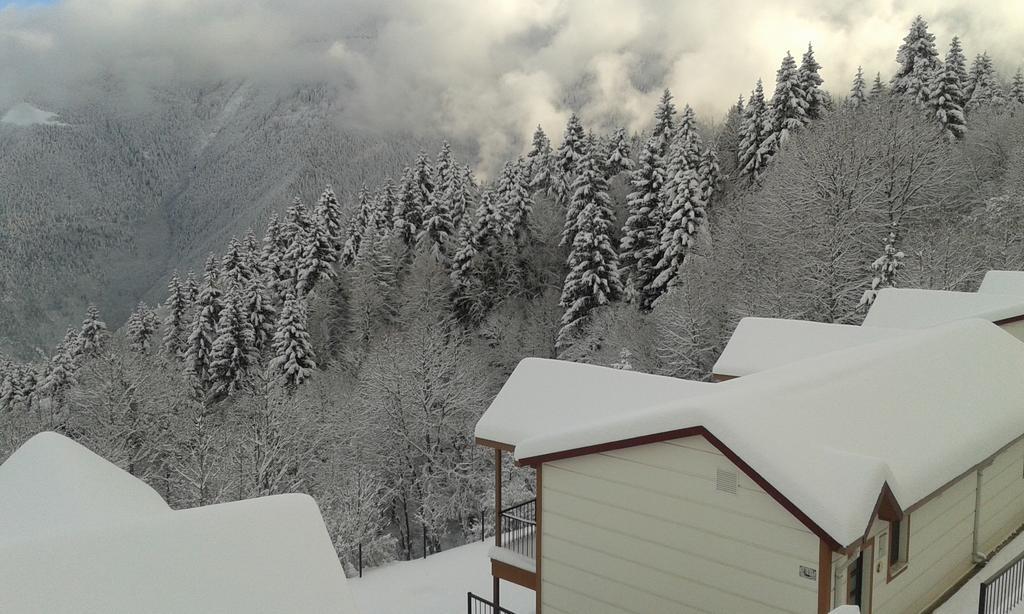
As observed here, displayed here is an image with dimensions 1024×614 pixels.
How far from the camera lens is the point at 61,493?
30.0 ft

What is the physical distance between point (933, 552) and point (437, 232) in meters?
48.7

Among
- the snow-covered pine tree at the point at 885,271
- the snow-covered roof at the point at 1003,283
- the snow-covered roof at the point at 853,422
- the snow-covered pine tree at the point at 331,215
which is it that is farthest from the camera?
Answer: the snow-covered pine tree at the point at 331,215

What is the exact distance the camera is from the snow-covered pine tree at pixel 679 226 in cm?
4141

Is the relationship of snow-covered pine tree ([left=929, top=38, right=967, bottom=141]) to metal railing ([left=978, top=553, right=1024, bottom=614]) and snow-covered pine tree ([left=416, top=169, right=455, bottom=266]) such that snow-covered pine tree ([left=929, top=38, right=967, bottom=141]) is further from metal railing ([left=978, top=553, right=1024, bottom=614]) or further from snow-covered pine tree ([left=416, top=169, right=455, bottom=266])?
metal railing ([left=978, top=553, right=1024, bottom=614])

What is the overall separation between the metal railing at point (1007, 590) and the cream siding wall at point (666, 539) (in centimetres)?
290

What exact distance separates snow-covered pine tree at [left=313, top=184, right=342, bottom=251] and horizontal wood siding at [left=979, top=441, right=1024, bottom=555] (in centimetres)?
5303

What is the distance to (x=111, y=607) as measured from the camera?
4.74 m

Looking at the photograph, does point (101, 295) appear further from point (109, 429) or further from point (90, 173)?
point (109, 429)

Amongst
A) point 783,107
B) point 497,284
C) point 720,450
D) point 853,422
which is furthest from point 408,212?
point 720,450

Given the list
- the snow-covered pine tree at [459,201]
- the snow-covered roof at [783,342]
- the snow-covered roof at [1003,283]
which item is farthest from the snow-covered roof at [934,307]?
the snow-covered pine tree at [459,201]

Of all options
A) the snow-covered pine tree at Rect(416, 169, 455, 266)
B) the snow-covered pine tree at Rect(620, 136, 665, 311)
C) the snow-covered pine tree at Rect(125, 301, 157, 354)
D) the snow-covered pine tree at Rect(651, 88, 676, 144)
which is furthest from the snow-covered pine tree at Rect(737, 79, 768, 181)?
the snow-covered pine tree at Rect(125, 301, 157, 354)

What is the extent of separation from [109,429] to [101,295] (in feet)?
415

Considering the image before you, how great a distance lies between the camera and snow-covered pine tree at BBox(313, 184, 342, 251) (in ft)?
193

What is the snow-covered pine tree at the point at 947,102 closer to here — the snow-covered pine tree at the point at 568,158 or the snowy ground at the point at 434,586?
the snow-covered pine tree at the point at 568,158
